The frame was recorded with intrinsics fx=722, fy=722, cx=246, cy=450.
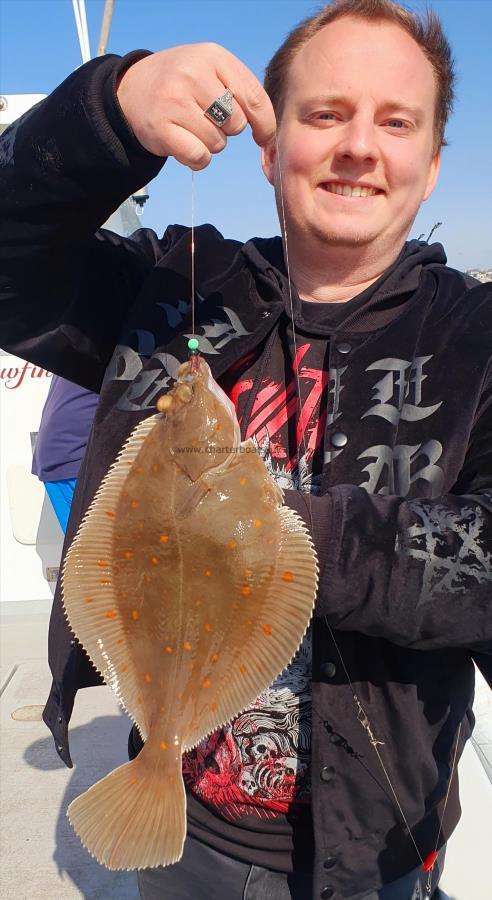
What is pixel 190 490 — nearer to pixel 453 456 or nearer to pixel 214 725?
pixel 214 725

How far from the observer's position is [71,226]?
185 centimetres

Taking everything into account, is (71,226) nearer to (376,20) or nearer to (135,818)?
(376,20)

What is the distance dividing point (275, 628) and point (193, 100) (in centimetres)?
112

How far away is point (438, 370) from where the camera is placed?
1.74 meters

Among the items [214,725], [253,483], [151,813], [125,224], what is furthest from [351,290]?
[125,224]

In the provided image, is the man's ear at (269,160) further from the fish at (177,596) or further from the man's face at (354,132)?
the fish at (177,596)

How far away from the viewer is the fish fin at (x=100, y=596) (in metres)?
1.58

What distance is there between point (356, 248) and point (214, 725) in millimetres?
1232

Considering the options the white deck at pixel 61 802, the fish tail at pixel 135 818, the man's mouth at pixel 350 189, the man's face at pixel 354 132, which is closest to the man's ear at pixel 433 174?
the man's face at pixel 354 132

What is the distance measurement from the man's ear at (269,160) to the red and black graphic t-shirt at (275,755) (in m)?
0.52

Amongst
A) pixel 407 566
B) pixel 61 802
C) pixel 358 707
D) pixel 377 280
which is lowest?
pixel 61 802

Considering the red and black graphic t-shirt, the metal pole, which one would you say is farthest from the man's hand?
the metal pole

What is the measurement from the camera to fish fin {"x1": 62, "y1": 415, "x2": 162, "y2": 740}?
5.18 feet

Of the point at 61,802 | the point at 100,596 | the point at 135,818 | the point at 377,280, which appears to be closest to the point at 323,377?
the point at 377,280
